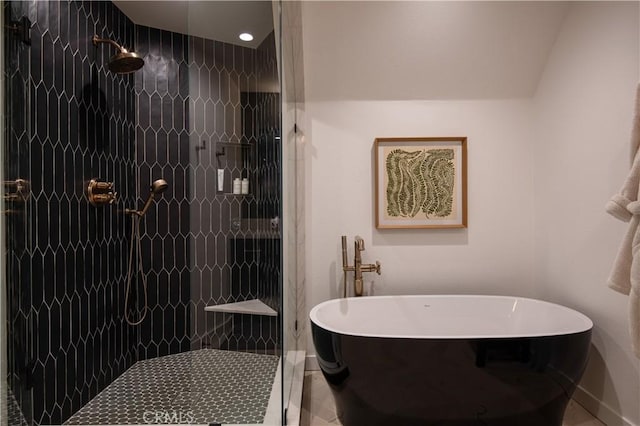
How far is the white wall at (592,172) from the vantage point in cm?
179

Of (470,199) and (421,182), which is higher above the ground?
(421,182)

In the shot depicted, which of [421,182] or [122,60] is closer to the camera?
[122,60]

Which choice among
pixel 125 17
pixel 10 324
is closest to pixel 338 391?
pixel 10 324

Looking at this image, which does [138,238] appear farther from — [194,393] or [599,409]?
[599,409]

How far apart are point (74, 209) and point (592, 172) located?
9.13 feet

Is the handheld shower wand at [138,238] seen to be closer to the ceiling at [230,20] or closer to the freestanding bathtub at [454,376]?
the ceiling at [230,20]

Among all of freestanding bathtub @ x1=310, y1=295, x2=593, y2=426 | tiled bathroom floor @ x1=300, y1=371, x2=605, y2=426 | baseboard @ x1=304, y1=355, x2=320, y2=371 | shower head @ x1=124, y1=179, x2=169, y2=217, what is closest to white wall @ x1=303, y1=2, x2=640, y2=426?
baseboard @ x1=304, y1=355, x2=320, y2=371

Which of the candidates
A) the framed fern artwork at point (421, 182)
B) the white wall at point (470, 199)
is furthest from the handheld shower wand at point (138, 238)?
the framed fern artwork at point (421, 182)

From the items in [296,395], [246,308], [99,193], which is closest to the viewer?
[246,308]

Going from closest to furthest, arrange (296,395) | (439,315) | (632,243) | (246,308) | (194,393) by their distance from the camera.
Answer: (632,243)
(246,308)
(194,393)
(296,395)
(439,315)

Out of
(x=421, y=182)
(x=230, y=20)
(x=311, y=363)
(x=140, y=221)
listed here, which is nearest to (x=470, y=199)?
(x=421, y=182)

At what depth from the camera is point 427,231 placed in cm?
261

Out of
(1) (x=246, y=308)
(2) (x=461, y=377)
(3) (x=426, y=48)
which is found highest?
(3) (x=426, y=48)

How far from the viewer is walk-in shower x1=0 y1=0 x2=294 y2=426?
4.83 ft
